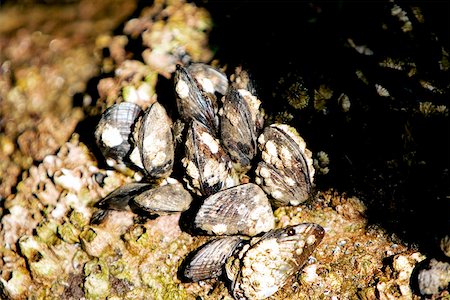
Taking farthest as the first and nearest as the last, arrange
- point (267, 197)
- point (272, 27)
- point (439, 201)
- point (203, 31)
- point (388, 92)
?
point (203, 31) < point (272, 27) < point (267, 197) < point (388, 92) < point (439, 201)

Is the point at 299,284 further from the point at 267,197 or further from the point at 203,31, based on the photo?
the point at 203,31

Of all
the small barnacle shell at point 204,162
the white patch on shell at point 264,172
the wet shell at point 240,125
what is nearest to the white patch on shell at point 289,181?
the white patch on shell at point 264,172

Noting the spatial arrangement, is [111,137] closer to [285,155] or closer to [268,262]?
[285,155]

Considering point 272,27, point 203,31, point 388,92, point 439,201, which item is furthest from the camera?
point 203,31

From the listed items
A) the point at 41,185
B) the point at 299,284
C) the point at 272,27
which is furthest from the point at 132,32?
the point at 299,284

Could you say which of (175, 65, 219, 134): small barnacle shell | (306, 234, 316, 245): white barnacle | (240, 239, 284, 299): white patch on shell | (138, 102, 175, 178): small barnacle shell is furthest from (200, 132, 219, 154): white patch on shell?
(306, 234, 316, 245): white barnacle

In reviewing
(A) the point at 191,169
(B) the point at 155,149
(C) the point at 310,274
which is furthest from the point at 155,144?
(C) the point at 310,274

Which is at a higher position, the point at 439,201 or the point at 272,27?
the point at 272,27

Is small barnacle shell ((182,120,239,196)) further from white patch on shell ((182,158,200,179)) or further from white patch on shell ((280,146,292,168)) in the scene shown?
white patch on shell ((280,146,292,168))
